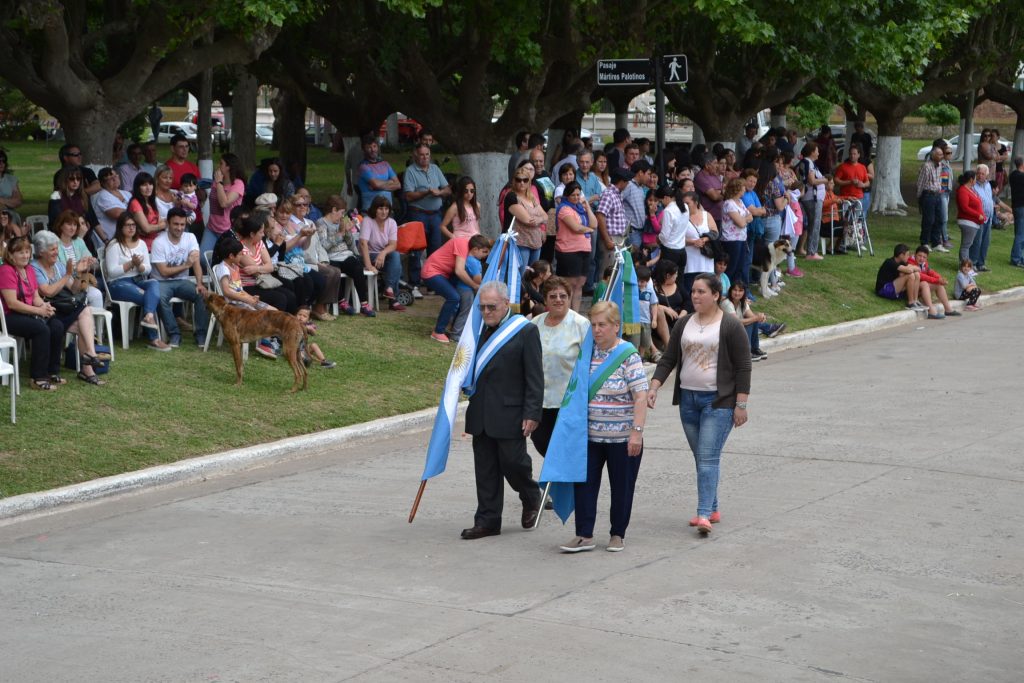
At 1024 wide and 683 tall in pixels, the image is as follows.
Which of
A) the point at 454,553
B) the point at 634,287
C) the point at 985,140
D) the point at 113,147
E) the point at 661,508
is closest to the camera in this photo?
the point at 454,553

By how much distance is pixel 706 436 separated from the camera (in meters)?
9.28

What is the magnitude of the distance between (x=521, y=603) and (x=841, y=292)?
14.4 metres

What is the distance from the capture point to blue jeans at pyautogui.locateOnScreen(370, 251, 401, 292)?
57.5 feet

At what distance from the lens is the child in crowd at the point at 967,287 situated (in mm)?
21672

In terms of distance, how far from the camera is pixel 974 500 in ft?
33.0

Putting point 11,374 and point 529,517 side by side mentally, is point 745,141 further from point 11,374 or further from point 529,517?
point 529,517

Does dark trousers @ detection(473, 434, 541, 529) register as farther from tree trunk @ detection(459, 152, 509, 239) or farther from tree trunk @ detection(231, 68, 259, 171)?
tree trunk @ detection(231, 68, 259, 171)

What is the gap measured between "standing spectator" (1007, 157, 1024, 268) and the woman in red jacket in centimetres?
176

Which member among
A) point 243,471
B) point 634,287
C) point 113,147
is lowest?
point 243,471

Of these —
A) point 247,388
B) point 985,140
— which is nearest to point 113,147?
point 247,388

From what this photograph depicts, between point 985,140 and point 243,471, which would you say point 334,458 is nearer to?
point 243,471

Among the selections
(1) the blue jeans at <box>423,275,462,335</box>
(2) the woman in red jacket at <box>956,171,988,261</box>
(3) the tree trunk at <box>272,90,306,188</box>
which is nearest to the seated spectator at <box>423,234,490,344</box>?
(1) the blue jeans at <box>423,275,462,335</box>

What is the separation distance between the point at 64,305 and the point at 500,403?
5.36 metres

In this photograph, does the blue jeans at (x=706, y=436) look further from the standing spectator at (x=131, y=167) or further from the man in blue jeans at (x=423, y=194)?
the standing spectator at (x=131, y=167)
